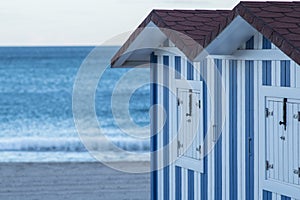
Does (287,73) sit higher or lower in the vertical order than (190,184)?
higher

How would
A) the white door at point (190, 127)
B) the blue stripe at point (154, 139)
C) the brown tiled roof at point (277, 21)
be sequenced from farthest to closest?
the blue stripe at point (154, 139) < the white door at point (190, 127) < the brown tiled roof at point (277, 21)

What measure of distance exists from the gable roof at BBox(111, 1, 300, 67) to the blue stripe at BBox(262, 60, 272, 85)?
0.48 m

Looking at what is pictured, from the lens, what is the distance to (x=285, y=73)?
28.4 feet

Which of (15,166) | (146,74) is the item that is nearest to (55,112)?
(146,74)

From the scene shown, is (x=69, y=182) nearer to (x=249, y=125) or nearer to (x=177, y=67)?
(x=177, y=67)

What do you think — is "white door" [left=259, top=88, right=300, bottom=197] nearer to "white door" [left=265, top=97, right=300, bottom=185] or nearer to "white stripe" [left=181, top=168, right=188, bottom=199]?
"white door" [left=265, top=97, right=300, bottom=185]

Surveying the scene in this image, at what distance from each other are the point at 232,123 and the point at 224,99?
0.87 ft

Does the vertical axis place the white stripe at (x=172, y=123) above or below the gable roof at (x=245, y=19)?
below

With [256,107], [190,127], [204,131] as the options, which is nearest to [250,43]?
[256,107]

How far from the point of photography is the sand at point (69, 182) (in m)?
17.0

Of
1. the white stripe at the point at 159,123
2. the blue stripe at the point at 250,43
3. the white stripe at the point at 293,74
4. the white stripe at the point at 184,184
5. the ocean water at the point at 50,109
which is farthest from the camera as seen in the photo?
the ocean water at the point at 50,109

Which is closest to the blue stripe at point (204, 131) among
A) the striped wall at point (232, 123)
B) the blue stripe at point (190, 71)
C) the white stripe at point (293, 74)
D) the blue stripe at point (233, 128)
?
the striped wall at point (232, 123)

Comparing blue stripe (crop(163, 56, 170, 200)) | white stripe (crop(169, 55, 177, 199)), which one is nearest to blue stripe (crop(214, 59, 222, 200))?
white stripe (crop(169, 55, 177, 199))

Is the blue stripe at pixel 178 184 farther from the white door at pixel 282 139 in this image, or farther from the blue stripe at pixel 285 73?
the blue stripe at pixel 285 73
